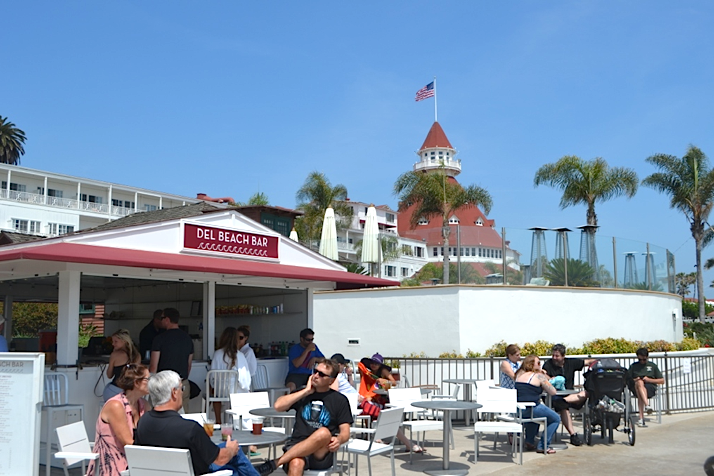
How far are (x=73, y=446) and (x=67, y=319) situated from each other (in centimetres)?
347

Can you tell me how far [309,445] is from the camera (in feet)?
18.8

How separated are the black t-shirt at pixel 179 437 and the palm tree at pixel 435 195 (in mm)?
24480

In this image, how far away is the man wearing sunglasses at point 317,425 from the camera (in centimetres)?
572

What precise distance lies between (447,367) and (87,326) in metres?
8.17

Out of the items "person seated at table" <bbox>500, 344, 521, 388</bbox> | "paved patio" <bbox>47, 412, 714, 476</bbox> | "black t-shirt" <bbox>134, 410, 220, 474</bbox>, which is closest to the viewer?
"black t-shirt" <bbox>134, 410, 220, 474</bbox>

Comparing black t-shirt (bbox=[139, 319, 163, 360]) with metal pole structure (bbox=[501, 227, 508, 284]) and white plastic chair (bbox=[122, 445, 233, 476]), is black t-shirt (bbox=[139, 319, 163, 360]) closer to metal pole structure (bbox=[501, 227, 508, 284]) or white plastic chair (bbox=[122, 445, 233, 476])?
white plastic chair (bbox=[122, 445, 233, 476])

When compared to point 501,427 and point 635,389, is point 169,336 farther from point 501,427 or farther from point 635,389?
point 635,389

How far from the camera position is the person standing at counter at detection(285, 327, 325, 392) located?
34.7 ft

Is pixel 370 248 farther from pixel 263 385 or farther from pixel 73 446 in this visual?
pixel 73 446

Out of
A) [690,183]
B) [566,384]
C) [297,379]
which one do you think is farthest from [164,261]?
[690,183]

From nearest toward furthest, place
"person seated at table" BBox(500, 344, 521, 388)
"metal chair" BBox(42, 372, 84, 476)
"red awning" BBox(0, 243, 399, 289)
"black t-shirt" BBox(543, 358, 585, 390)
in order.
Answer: "red awning" BBox(0, 243, 399, 289), "metal chair" BBox(42, 372, 84, 476), "person seated at table" BBox(500, 344, 521, 388), "black t-shirt" BBox(543, 358, 585, 390)

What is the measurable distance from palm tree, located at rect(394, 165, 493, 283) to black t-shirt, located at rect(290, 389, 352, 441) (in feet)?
76.2

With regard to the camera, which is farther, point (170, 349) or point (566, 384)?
point (566, 384)

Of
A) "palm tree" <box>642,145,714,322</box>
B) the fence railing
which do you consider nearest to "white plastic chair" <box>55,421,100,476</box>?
the fence railing
